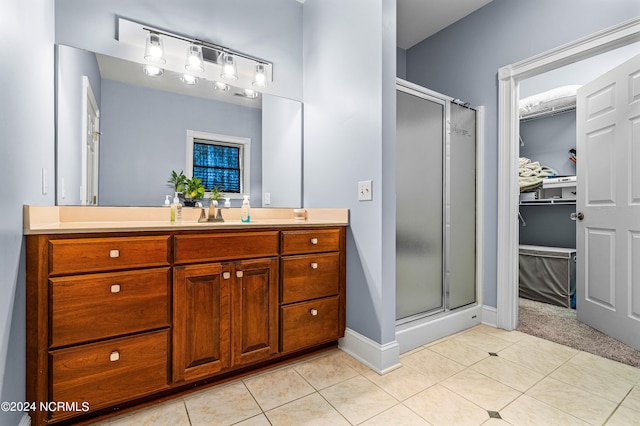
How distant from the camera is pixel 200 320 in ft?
4.97

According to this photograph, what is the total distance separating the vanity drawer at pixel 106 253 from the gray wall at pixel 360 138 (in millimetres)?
1142

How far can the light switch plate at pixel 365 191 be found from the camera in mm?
1886

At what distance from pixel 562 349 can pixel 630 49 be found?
9.56 ft

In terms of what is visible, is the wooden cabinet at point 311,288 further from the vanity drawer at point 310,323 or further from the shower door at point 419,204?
the shower door at point 419,204

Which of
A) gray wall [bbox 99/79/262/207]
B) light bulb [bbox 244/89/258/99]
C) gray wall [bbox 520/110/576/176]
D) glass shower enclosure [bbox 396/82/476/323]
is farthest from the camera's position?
gray wall [bbox 520/110/576/176]

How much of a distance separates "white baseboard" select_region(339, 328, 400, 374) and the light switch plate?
34.8 inches

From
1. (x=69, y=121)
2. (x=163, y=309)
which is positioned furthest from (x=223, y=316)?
(x=69, y=121)

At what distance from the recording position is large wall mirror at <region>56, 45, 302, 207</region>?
163 cm

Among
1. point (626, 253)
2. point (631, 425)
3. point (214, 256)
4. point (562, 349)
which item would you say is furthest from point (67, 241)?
point (626, 253)

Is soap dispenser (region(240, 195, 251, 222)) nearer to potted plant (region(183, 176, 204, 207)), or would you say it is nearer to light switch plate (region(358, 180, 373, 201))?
potted plant (region(183, 176, 204, 207))

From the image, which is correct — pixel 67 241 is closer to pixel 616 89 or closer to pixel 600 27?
pixel 600 27

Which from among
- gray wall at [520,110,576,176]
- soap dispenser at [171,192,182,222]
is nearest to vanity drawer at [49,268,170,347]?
soap dispenser at [171,192,182,222]

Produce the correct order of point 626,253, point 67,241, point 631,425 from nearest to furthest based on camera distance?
1. point 67,241
2. point 631,425
3. point 626,253

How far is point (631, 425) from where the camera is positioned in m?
1.33
